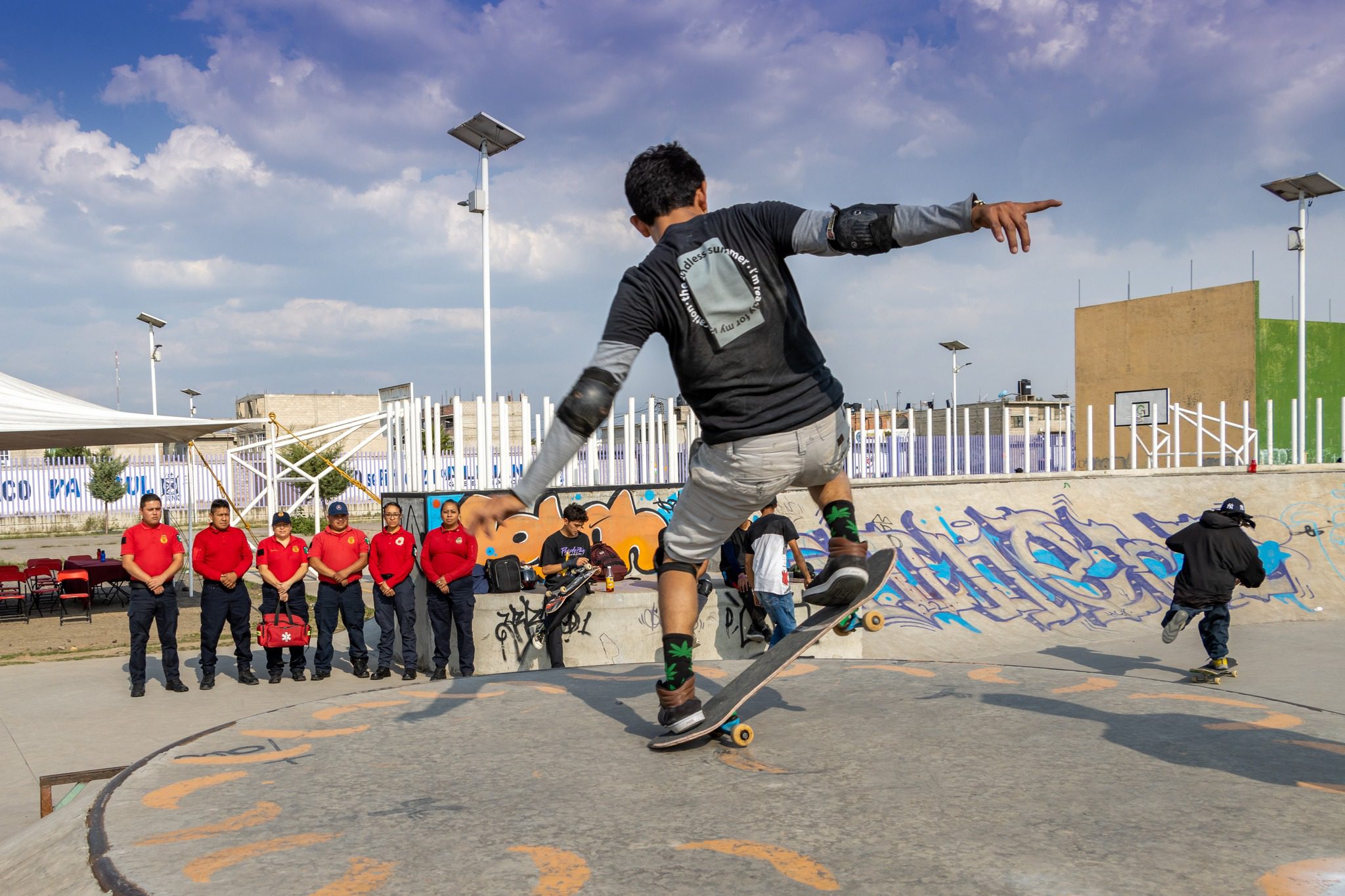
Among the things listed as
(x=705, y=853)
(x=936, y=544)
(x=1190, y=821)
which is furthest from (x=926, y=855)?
(x=936, y=544)

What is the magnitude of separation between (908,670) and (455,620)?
16.8ft

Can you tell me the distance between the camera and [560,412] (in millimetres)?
3498

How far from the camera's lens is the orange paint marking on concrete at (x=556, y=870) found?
2607mm

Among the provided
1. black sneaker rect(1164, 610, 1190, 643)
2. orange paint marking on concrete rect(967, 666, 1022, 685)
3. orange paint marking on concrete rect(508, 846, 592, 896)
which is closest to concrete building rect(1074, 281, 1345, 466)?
black sneaker rect(1164, 610, 1190, 643)

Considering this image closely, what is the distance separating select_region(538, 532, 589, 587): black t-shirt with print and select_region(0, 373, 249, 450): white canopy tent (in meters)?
6.80

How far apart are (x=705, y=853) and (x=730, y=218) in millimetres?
2266

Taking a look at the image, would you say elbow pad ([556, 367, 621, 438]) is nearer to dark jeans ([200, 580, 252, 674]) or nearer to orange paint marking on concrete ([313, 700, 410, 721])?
orange paint marking on concrete ([313, 700, 410, 721])

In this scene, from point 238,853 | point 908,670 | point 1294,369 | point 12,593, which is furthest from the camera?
point 1294,369

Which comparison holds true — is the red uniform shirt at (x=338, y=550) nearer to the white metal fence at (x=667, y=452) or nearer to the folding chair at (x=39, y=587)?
the white metal fence at (x=667, y=452)

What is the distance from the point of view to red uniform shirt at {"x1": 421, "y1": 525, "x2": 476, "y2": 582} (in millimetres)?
9664

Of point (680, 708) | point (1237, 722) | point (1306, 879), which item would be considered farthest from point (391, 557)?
point (1306, 879)

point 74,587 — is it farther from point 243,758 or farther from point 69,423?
point 243,758

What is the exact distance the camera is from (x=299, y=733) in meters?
4.69

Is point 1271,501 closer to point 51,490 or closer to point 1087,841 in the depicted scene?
point 1087,841
